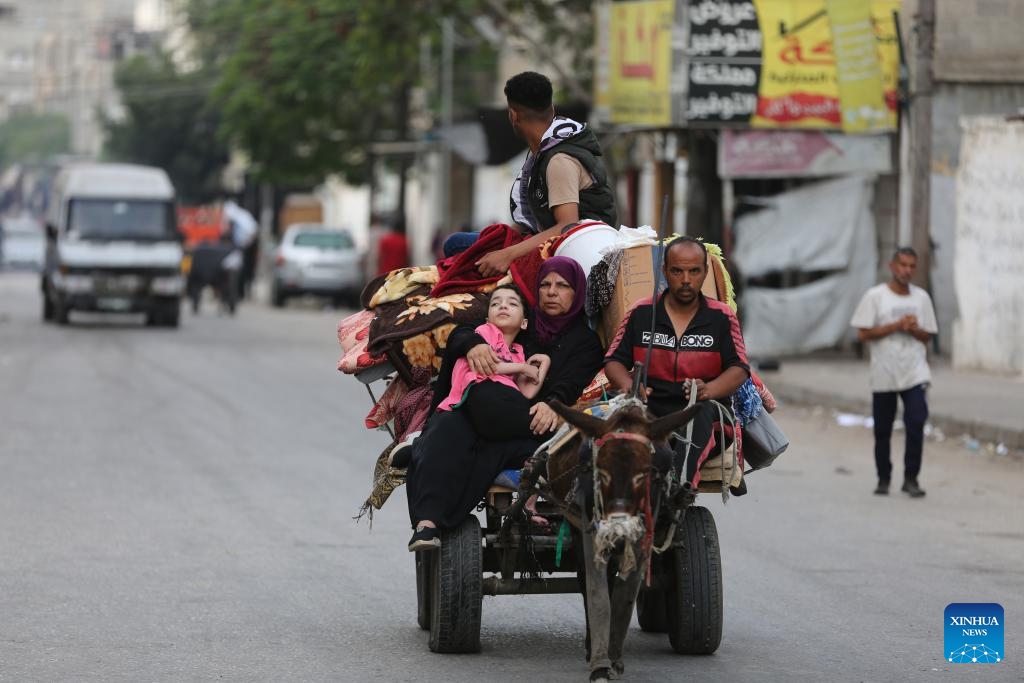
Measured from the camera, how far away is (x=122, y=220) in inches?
1195

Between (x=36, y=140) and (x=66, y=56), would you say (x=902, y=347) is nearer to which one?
(x=36, y=140)

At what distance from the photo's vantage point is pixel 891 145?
23.4 metres

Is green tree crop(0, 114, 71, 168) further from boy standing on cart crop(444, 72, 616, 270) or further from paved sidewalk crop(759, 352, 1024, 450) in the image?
boy standing on cart crop(444, 72, 616, 270)

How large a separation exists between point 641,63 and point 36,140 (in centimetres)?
11937

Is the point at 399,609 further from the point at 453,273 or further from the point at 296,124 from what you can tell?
the point at 296,124

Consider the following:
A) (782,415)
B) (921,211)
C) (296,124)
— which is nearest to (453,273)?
(782,415)

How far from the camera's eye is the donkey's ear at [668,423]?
6.02 metres

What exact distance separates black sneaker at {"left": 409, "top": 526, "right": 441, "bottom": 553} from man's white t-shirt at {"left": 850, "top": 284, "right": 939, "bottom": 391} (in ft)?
19.4

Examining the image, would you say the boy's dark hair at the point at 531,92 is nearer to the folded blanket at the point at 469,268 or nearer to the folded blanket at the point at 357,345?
the folded blanket at the point at 469,268

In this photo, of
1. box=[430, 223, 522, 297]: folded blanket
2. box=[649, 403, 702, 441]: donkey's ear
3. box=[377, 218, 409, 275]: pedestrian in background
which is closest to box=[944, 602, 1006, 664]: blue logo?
box=[649, 403, 702, 441]: donkey's ear

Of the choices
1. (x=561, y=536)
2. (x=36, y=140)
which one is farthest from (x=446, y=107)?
(x=36, y=140)

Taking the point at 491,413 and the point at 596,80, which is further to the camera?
the point at 596,80

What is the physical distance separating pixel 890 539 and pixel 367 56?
21.2 metres

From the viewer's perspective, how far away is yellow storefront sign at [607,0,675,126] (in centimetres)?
2353
